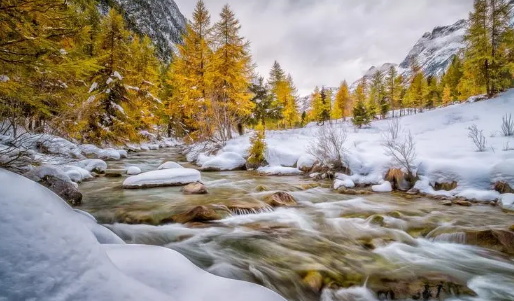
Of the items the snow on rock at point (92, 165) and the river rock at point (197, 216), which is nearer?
the river rock at point (197, 216)

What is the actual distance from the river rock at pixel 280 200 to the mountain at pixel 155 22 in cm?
6898

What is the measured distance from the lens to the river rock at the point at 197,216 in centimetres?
547

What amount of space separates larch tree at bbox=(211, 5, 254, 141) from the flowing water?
11.8 meters

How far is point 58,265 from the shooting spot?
1350mm

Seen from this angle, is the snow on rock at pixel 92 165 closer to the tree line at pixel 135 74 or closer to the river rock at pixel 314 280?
the tree line at pixel 135 74

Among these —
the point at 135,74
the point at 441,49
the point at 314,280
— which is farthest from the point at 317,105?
the point at 441,49

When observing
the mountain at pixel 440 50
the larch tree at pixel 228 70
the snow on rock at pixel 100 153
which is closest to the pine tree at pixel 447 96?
the larch tree at pixel 228 70

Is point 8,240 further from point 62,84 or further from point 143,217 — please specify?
point 62,84

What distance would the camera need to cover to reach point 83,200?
6.66 m

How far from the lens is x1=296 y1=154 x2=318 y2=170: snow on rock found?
12031mm

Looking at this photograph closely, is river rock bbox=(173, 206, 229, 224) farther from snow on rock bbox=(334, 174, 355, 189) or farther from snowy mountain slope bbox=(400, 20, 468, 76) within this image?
snowy mountain slope bbox=(400, 20, 468, 76)

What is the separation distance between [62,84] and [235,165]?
319 inches

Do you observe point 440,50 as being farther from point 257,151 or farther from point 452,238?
point 452,238

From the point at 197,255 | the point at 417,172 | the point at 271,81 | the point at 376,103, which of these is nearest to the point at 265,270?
the point at 197,255
